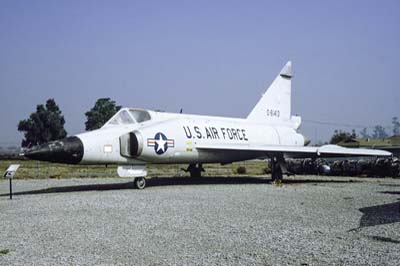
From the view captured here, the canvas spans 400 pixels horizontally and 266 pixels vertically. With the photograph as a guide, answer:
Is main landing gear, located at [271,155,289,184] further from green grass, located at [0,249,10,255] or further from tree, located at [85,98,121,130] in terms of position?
tree, located at [85,98,121,130]

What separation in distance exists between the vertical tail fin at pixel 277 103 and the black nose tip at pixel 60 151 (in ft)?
31.4

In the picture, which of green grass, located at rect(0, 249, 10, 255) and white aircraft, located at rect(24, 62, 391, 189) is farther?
white aircraft, located at rect(24, 62, 391, 189)

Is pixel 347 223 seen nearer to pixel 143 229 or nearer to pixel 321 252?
pixel 321 252

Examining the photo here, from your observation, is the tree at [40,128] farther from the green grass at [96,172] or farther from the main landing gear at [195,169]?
the main landing gear at [195,169]

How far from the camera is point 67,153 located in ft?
39.6

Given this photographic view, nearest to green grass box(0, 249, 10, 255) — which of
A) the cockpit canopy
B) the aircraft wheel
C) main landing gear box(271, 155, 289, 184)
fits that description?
the aircraft wheel

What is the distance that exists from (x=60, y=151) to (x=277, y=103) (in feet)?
39.9

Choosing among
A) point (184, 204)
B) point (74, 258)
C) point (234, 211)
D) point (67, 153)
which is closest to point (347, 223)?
point (234, 211)

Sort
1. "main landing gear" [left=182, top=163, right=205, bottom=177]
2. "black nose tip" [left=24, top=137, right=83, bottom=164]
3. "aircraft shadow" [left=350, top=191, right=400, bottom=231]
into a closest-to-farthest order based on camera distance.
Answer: "aircraft shadow" [left=350, top=191, right=400, bottom=231]
"black nose tip" [left=24, top=137, right=83, bottom=164]
"main landing gear" [left=182, top=163, right=205, bottom=177]

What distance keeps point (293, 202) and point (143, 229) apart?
4.51 metres

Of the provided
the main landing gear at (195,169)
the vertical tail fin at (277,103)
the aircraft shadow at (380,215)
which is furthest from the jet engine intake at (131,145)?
the vertical tail fin at (277,103)

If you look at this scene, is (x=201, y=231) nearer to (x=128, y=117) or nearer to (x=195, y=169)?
(x=128, y=117)

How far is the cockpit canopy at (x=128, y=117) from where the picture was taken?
14291 millimetres

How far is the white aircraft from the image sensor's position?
12817 mm
